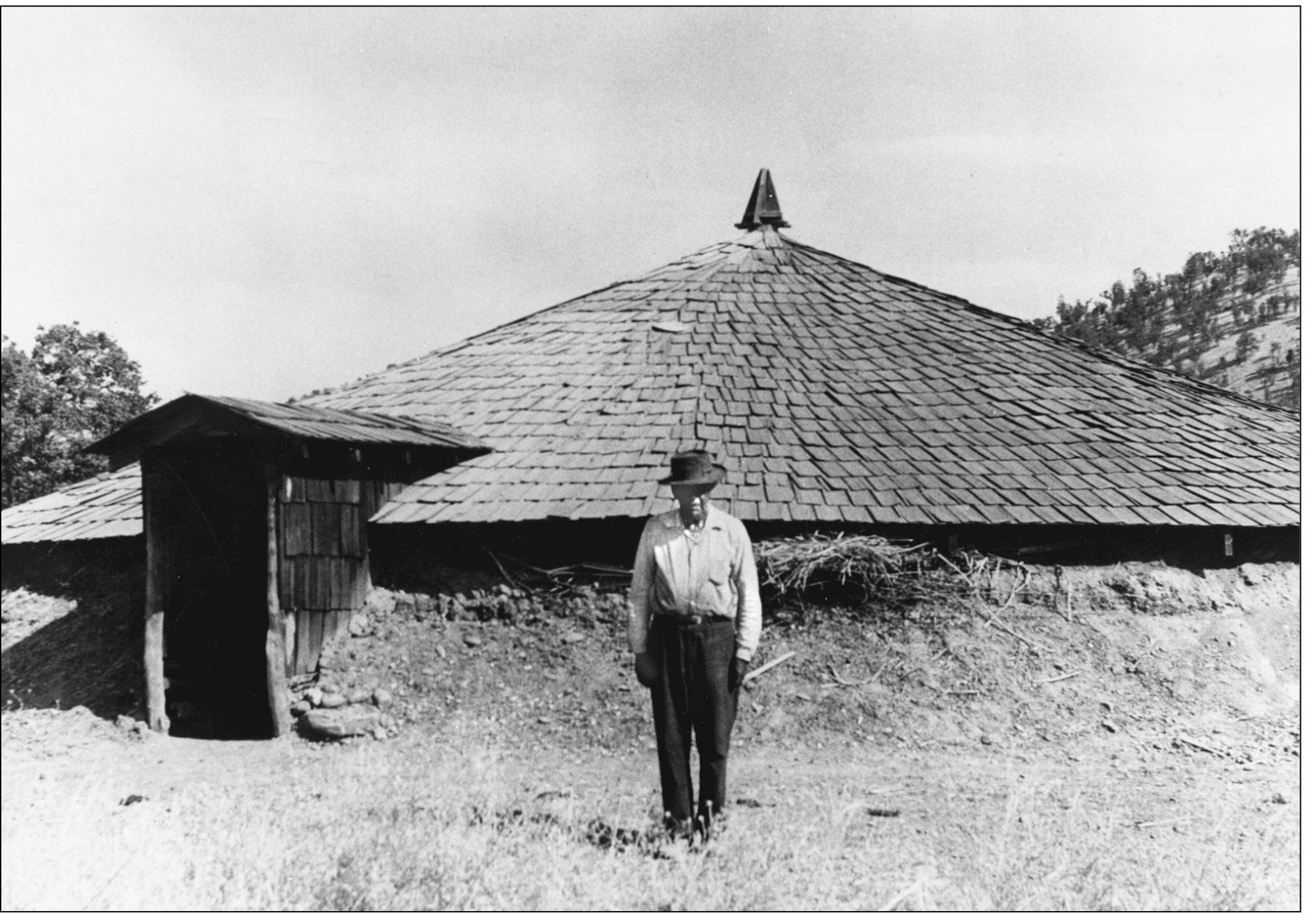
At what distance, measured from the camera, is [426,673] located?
7.57 metres

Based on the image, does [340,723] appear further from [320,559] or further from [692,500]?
[692,500]

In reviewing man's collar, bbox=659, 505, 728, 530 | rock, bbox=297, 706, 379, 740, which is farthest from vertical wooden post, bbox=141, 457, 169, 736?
man's collar, bbox=659, 505, 728, 530

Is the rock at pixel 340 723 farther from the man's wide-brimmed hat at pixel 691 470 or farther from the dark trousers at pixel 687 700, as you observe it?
the man's wide-brimmed hat at pixel 691 470

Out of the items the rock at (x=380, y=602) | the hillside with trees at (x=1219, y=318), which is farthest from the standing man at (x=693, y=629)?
the hillside with trees at (x=1219, y=318)

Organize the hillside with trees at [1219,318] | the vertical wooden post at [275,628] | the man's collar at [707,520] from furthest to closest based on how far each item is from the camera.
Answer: the hillside with trees at [1219,318] < the vertical wooden post at [275,628] < the man's collar at [707,520]

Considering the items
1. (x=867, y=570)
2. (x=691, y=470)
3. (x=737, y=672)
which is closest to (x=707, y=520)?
(x=691, y=470)

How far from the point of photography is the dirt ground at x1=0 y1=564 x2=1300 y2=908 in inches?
227

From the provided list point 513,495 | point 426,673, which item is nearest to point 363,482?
point 513,495

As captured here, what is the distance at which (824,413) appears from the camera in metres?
9.20

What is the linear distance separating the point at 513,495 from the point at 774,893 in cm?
483

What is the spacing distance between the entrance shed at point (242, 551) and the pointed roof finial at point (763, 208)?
25.3 feet

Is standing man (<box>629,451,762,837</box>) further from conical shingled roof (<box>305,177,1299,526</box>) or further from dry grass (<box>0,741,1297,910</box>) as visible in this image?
conical shingled roof (<box>305,177,1299,526</box>)

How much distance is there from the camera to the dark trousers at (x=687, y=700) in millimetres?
4543

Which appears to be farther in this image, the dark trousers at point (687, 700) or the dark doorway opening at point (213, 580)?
the dark doorway opening at point (213, 580)
